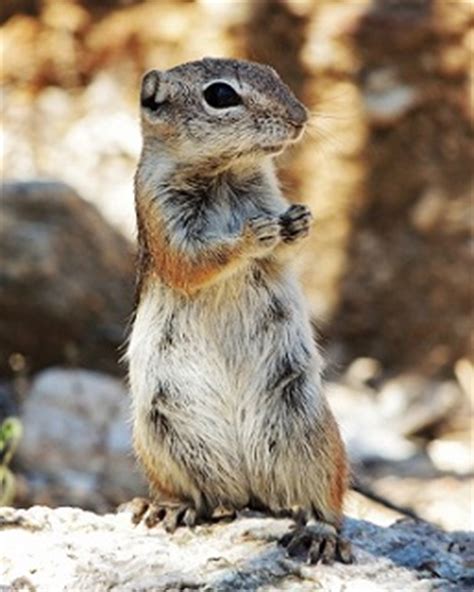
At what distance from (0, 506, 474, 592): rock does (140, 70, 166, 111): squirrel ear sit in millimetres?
1444

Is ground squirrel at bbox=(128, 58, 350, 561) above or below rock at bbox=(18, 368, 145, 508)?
above

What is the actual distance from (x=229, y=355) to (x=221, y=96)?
906 millimetres

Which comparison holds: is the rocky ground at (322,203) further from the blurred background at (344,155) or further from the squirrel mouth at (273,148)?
the squirrel mouth at (273,148)

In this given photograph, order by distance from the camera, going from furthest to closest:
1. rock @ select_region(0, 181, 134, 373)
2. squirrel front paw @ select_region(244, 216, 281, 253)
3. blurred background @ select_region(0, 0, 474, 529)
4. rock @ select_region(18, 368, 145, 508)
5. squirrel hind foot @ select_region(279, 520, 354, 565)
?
blurred background @ select_region(0, 0, 474, 529) < rock @ select_region(0, 181, 134, 373) < rock @ select_region(18, 368, 145, 508) < squirrel front paw @ select_region(244, 216, 281, 253) < squirrel hind foot @ select_region(279, 520, 354, 565)

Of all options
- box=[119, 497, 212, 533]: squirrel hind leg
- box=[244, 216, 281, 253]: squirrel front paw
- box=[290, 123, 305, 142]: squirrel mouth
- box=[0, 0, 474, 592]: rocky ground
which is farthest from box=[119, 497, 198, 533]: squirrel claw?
box=[0, 0, 474, 592]: rocky ground

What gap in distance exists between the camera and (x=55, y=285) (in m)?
10.6

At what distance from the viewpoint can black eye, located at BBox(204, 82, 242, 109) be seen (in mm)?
5965

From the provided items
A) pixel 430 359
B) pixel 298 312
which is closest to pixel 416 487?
pixel 430 359

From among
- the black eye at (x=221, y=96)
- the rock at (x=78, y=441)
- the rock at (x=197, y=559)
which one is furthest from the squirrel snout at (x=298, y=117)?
the rock at (x=78, y=441)

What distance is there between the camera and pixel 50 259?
10602mm

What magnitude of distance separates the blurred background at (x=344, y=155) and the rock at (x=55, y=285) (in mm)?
25

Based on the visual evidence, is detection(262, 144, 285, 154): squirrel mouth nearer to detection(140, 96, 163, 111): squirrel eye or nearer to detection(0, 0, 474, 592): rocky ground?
detection(140, 96, 163, 111): squirrel eye

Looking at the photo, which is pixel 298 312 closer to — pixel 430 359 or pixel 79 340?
pixel 79 340

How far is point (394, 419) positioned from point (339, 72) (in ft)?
7.73
